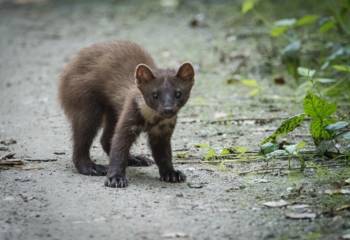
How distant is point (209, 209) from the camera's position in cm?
577

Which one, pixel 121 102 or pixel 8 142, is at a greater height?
pixel 121 102

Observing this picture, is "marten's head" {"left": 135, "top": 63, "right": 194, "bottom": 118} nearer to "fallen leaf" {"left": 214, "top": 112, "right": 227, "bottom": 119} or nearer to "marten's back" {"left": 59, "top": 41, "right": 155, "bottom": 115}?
"marten's back" {"left": 59, "top": 41, "right": 155, "bottom": 115}

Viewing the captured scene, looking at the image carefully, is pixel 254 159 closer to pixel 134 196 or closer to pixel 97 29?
pixel 134 196

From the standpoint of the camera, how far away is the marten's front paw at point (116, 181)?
6.46 m

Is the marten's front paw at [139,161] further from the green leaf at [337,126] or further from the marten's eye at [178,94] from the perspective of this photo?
the green leaf at [337,126]

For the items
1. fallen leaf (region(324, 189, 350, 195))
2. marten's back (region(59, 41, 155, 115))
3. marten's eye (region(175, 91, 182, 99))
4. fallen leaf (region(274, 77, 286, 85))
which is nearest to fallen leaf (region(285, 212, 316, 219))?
fallen leaf (region(324, 189, 350, 195))

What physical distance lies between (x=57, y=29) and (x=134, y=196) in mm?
10086

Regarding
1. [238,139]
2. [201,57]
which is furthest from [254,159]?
[201,57]

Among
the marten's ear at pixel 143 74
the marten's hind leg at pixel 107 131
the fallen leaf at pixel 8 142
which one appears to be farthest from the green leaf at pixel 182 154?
the fallen leaf at pixel 8 142

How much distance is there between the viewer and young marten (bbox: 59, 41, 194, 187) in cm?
668

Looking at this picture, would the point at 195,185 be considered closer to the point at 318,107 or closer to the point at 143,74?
the point at 143,74

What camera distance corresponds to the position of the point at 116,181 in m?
6.49

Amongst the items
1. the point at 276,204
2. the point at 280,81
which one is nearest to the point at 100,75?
the point at 276,204

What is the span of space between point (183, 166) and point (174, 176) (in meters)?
0.52
